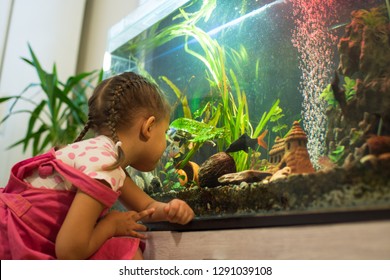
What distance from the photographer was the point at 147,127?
1029 mm

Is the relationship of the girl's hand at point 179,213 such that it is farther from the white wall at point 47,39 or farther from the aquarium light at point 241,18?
the white wall at point 47,39

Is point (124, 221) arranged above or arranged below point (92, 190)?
below

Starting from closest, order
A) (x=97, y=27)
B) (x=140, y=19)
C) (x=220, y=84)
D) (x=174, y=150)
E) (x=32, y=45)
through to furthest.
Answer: (x=220, y=84) < (x=174, y=150) < (x=140, y=19) < (x=32, y=45) < (x=97, y=27)

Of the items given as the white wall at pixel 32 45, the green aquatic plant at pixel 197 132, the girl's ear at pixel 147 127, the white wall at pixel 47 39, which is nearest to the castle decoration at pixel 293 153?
the green aquatic plant at pixel 197 132

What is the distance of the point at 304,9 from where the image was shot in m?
0.97

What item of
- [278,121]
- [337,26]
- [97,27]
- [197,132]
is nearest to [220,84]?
[197,132]

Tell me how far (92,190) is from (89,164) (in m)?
0.08

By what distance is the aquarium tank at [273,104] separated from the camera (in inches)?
26.8

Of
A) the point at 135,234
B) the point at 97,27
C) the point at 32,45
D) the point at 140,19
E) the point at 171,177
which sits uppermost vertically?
the point at 97,27

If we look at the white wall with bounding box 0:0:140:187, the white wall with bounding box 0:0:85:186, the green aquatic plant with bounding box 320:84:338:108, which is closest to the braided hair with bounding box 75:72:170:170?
the green aquatic plant with bounding box 320:84:338:108

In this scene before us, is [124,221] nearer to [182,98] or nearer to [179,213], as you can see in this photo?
[179,213]

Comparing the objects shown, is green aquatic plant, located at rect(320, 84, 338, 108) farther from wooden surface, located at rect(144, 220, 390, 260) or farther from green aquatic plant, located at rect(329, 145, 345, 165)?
wooden surface, located at rect(144, 220, 390, 260)

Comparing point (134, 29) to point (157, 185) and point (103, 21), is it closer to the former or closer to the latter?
point (157, 185)

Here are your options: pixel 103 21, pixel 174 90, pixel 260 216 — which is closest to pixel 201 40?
pixel 174 90
